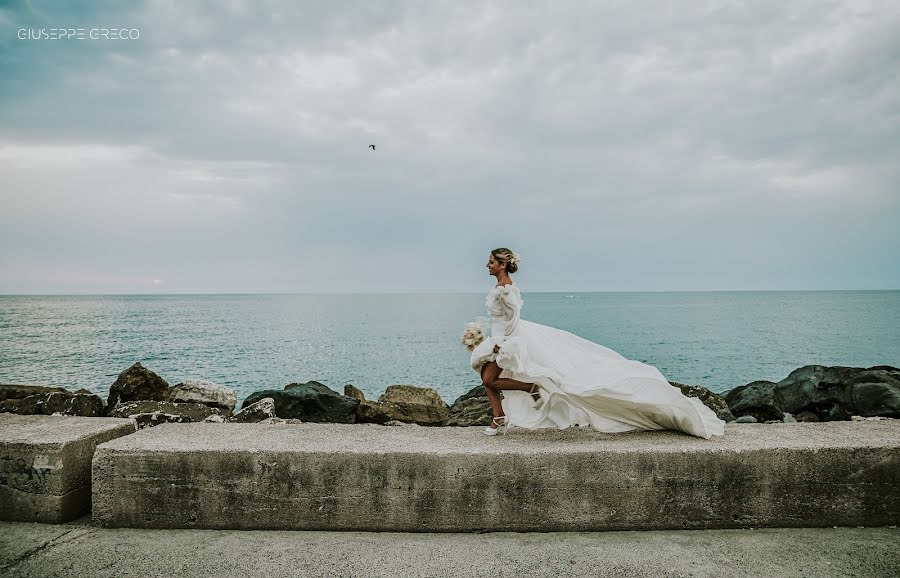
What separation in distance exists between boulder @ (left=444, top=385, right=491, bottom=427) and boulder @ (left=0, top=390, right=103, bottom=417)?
5.81 m

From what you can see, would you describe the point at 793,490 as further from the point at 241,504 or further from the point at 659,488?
the point at 241,504

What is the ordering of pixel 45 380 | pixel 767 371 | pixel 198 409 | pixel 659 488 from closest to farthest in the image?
pixel 659 488
pixel 198 409
pixel 45 380
pixel 767 371

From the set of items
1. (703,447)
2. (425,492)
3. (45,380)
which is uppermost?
(703,447)

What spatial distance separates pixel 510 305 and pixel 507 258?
48cm

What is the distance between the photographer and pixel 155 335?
64.8m

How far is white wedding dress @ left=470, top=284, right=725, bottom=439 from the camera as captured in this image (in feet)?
16.8

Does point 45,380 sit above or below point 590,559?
below

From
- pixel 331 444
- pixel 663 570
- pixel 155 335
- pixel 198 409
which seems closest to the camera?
pixel 663 570

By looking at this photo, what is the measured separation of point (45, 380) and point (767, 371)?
132 ft

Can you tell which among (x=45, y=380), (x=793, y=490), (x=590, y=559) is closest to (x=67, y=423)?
(x=590, y=559)

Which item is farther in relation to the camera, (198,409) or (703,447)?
(198,409)

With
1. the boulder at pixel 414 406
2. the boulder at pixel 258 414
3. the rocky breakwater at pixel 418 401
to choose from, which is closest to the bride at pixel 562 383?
the boulder at pixel 258 414

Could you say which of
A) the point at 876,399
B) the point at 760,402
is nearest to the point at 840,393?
the point at 876,399

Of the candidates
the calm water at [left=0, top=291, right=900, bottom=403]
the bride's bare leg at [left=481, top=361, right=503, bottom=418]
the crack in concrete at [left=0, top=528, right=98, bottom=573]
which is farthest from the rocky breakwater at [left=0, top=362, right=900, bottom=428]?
the calm water at [left=0, top=291, right=900, bottom=403]
